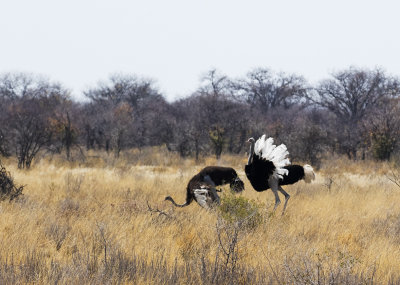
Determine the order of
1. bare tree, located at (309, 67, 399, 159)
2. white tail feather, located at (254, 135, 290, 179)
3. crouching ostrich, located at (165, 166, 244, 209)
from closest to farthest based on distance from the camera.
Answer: crouching ostrich, located at (165, 166, 244, 209), white tail feather, located at (254, 135, 290, 179), bare tree, located at (309, 67, 399, 159)

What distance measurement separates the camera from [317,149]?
17.6 meters

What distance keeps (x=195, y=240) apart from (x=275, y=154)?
9.25 ft

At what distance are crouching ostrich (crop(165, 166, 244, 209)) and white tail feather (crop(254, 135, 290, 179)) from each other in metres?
0.71

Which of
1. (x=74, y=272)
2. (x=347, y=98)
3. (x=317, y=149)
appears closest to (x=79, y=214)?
(x=74, y=272)

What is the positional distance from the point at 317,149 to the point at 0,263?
15.6 metres

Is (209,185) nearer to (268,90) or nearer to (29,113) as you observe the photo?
(29,113)

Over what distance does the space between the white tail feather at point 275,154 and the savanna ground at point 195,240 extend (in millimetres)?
723

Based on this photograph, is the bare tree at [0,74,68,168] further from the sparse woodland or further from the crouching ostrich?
the crouching ostrich

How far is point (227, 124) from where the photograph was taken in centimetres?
2348

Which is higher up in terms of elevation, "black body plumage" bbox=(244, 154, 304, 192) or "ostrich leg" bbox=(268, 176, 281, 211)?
"black body plumage" bbox=(244, 154, 304, 192)

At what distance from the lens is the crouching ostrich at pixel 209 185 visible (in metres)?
6.33

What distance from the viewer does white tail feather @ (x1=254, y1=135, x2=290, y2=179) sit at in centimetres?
704

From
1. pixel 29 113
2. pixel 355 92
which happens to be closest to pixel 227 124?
pixel 29 113

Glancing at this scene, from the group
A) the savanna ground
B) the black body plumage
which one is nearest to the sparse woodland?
the savanna ground
